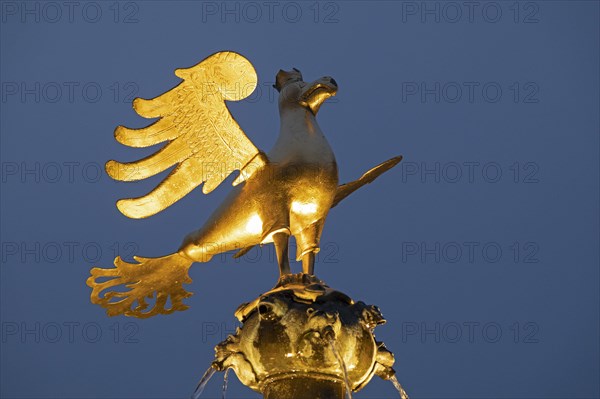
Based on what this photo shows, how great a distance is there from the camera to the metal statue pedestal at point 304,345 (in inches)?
238

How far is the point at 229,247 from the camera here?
743cm

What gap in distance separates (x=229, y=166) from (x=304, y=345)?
196 centimetres

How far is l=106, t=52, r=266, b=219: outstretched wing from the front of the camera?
7422mm

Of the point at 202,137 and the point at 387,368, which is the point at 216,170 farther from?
the point at 387,368

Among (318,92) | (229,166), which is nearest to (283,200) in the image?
(229,166)

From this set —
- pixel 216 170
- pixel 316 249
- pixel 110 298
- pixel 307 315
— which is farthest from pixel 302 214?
pixel 110 298

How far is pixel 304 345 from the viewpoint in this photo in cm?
602

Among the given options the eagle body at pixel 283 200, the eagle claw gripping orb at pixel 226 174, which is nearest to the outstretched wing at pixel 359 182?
the eagle claw gripping orb at pixel 226 174

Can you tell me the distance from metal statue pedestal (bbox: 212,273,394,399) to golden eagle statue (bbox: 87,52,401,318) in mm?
922

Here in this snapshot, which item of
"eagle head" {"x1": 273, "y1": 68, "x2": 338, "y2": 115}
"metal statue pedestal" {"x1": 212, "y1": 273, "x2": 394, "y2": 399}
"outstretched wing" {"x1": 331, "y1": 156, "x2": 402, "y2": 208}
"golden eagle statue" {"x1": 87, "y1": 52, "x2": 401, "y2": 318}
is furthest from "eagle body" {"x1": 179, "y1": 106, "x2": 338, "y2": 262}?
"metal statue pedestal" {"x1": 212, "y1": 273, "x2": 394, "y2": 399}

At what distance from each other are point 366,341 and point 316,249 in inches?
51.5

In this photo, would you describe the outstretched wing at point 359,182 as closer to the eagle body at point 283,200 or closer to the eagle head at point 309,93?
the eagle body at point 283,200

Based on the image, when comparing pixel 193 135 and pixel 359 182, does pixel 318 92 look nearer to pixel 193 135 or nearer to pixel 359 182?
pixel 359 182

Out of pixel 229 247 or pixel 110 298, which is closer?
pixel 229 247
